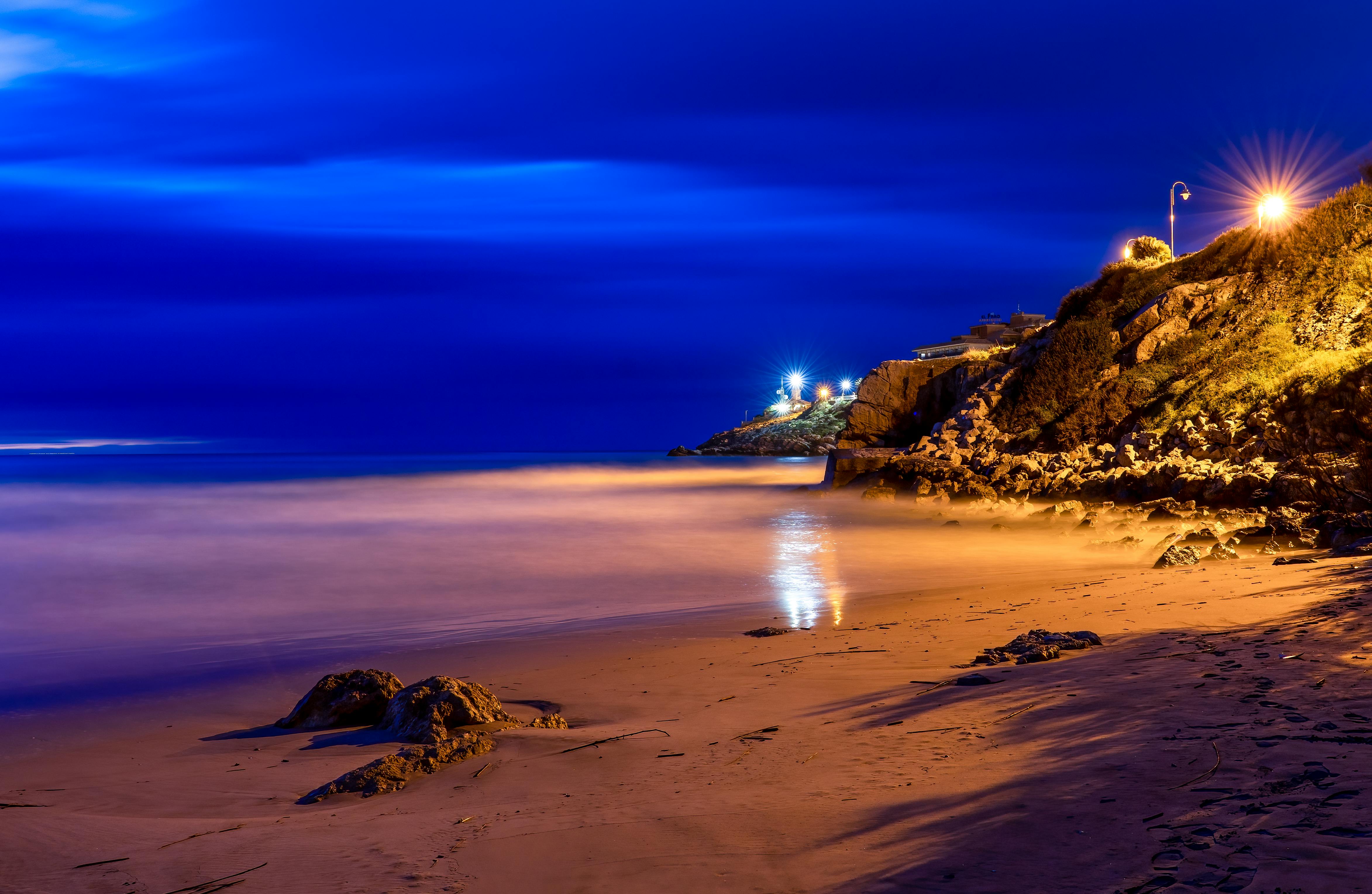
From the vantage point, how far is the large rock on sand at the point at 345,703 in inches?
237

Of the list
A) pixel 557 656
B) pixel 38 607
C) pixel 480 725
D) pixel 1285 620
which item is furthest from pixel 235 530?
pixel 1285 620

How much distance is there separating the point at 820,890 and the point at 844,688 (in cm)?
305

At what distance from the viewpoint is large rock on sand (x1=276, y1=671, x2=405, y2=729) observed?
6020 millimetres

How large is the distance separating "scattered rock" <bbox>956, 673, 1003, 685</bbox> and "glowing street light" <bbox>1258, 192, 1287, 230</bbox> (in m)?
28.9

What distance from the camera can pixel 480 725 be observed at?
18.2 ft

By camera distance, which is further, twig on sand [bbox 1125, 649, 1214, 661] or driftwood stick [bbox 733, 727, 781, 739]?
twig on sand [bbox 1125, 649, 1214, 661]

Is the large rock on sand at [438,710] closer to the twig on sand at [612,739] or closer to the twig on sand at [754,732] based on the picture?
the twig on sand at [612,739]

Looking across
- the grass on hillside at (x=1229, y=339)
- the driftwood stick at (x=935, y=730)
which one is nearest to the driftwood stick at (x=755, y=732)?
the driftwood stick at (x=935, y=730)

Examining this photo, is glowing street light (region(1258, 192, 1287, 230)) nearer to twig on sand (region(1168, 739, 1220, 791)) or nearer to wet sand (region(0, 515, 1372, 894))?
wet sand (region(0, 515, 1372, 894))

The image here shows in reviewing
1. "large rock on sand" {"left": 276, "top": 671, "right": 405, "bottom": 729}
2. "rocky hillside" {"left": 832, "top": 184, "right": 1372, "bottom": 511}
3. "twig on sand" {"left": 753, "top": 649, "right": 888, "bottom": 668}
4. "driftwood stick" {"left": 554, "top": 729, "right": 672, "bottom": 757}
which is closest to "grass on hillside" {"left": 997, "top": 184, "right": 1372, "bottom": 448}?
"rocky hillside" {"left": 832, "top": 184, "right": 1372, "bottom": 511}

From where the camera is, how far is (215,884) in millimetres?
3354

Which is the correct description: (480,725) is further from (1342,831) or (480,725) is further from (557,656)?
(1342,831)

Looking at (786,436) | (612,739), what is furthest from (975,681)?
(786,436)

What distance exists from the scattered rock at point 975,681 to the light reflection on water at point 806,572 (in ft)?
12.0
